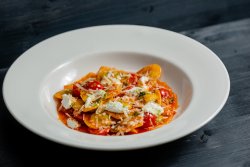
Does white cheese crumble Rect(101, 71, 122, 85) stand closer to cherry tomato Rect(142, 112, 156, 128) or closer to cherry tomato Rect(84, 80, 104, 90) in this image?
cherry tomato Rect(84, 80, 104, 90)

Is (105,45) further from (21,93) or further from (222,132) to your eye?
(222,132)

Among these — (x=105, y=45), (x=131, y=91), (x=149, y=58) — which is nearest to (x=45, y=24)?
(x=105, y=45)

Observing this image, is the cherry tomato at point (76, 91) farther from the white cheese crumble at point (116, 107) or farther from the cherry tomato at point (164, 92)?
the cherry tomato at point (164, 92)

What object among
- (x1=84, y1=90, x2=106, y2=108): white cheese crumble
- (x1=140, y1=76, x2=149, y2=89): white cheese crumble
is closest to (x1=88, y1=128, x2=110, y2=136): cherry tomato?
(x1=84, y1=90, x2=106, y2=108): white cheese crumble

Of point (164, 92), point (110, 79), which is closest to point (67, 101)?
point (110, 79)

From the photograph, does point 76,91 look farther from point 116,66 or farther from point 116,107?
point 116,66

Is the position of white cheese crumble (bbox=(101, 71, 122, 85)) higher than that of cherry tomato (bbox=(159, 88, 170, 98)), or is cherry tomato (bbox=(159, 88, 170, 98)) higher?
white cheese crumble (bbox=(101, 71, 122, 85))

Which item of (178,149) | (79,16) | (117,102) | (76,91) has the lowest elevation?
(178,149)
